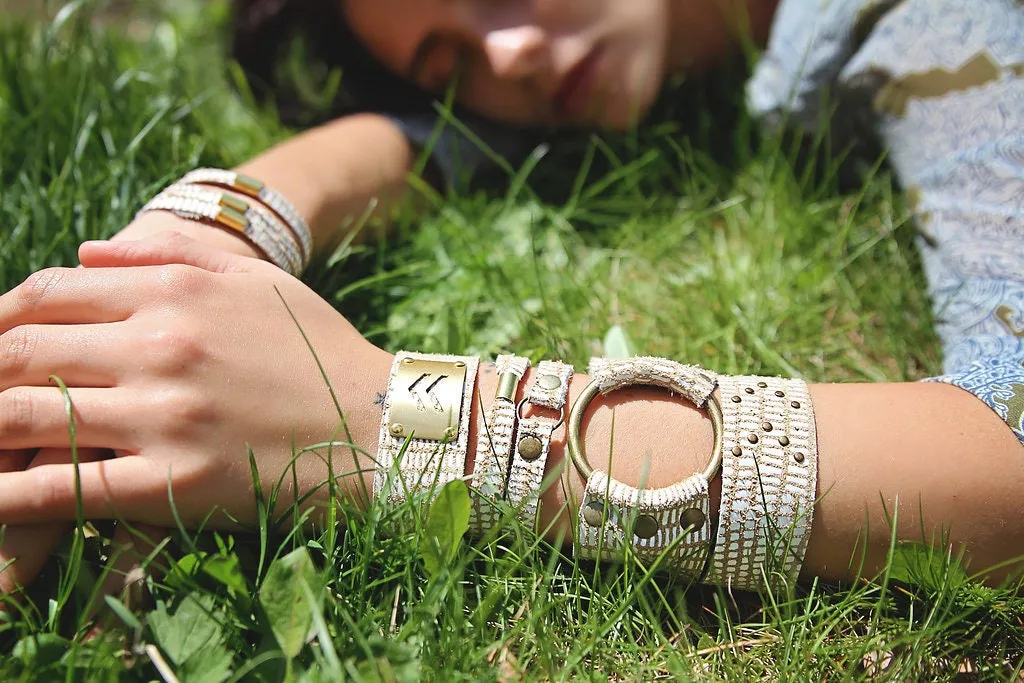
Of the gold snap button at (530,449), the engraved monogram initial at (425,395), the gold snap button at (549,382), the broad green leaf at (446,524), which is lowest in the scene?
the broad green leaf at (446,524)

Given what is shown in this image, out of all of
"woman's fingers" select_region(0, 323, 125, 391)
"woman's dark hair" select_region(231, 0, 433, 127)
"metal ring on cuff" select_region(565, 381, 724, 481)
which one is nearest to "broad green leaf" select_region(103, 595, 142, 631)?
"woman's fingers" select_region(0, 323, 125, 391)

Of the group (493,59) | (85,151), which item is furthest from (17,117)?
(493,59)

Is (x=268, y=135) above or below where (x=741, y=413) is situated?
above

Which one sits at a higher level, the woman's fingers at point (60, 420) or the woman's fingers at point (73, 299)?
the woman's fingers at point (73, 299)

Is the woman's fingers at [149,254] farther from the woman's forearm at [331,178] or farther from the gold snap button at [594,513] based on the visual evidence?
the gold snap button at [594,513]

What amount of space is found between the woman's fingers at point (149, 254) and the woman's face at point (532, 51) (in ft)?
3.23

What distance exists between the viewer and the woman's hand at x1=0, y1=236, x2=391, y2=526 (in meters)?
1.15

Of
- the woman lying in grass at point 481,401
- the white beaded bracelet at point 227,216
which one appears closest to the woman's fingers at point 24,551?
the woman lying in grass at point 481,401

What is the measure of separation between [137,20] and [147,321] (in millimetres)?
3115

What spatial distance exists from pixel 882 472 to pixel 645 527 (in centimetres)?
38

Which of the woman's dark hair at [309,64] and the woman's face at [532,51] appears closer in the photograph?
the woman's face at [532,51]

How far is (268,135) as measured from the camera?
8.30ft

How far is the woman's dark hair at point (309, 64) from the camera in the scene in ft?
8.19

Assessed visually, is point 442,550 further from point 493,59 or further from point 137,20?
point 137,20
